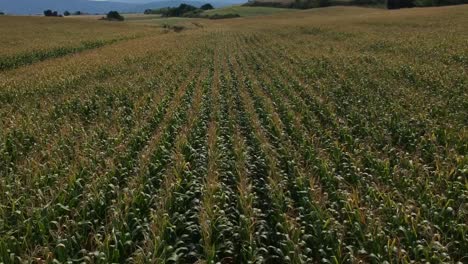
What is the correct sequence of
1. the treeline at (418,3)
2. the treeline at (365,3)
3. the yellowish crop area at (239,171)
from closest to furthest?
the yellowish crop area at (239,171)
the treeline at (418,3)
the treeline at (365,3)

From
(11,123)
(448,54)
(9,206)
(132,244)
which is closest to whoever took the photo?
(132,244)

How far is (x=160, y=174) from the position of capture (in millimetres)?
8703

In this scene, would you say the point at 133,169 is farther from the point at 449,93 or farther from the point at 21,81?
the point at 21,81

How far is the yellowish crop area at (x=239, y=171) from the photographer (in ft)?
20.3

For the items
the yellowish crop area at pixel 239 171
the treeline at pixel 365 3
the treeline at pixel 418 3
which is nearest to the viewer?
the yellowish crop area at pixel 239 171

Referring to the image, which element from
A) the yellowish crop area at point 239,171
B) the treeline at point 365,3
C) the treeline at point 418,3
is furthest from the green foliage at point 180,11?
the yellowish crop area at point 239,171

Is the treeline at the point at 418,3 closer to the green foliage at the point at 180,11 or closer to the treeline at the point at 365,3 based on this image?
the treeline at the point at 365,3

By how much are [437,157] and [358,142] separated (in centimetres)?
212

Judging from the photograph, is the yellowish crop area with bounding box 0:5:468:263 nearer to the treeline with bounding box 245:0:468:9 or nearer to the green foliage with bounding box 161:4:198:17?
the treeline with bounding box 245:0:468:9

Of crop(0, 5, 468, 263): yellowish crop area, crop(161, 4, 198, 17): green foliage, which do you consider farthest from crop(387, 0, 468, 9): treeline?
crop(0, 5, 468, 263): yellowish crop area

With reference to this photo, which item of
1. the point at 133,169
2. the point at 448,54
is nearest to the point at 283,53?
the point at 448,54

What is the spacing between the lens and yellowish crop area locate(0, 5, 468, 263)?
619 centimetres

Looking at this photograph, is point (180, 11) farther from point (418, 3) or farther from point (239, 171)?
point (239, 171)

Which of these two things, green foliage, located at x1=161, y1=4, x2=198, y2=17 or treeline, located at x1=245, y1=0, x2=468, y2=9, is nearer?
treeline, located at x1=245, y1=0, x2=468, y2=9
